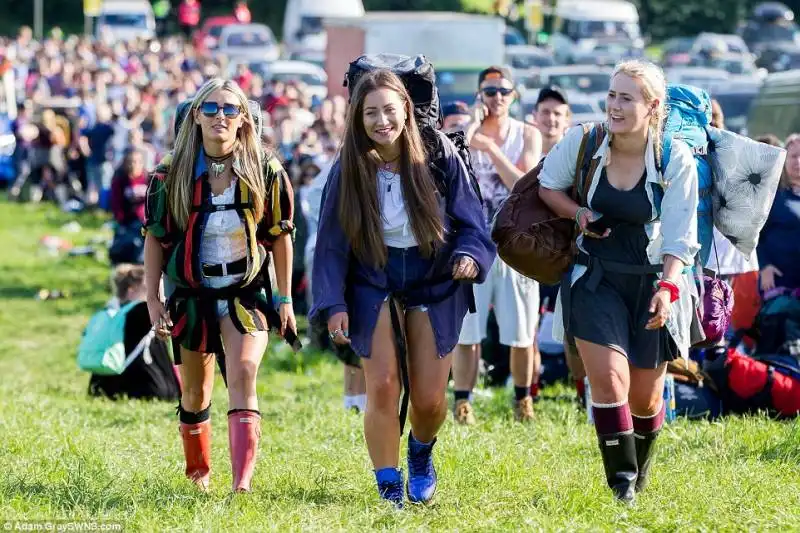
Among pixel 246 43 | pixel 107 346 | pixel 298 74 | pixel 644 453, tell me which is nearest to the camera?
pixel 644 453

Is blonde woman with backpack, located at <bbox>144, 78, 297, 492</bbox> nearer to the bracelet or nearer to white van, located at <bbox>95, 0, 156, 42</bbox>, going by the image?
the bracelet

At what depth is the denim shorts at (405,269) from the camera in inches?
218

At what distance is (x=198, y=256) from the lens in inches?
230

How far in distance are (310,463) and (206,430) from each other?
735mm

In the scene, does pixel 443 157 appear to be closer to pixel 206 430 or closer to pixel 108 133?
pixel 206 430

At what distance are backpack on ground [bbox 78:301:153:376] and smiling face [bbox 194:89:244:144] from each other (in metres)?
3.93

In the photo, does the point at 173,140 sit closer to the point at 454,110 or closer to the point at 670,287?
the point at 670,287

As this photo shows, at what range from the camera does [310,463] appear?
679 centimetres

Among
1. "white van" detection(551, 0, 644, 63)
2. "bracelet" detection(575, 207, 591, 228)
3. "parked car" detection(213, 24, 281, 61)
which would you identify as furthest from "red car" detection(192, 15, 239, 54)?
"bracelet" detection(575, 207, 591, 228)

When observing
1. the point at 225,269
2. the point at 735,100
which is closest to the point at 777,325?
the point at 225,269

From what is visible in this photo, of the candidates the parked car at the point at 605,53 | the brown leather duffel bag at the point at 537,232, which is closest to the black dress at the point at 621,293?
the brown leather duffel bag at the point at 537,232

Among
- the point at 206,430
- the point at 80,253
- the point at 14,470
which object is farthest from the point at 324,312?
the point at 80,253

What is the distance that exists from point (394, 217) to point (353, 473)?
1.50 m

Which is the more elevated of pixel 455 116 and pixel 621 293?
pixel 455 116
